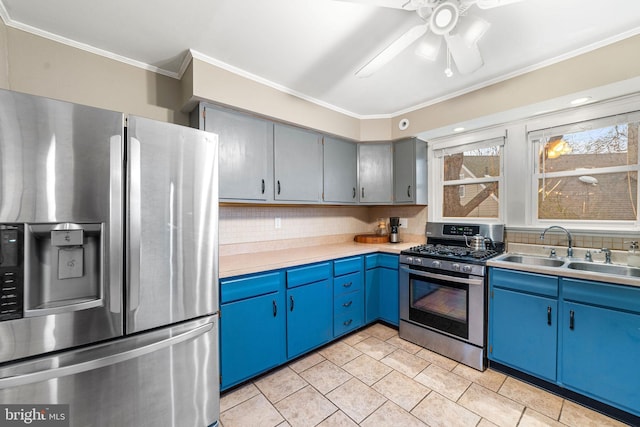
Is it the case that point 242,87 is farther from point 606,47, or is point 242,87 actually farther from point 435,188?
point 606,47

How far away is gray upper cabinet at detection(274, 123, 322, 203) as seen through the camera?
244cm

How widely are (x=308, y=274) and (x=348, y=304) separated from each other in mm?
658

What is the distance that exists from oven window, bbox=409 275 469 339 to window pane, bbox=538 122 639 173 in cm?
145

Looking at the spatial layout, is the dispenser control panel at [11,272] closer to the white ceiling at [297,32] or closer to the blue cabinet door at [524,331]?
the white ceiling at [297,32]

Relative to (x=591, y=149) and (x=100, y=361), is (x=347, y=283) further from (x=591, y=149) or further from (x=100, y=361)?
(x=591, y=149)

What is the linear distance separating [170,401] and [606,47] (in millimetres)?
3532

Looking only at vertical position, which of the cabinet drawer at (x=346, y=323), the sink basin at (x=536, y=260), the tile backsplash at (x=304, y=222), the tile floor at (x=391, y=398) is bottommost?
the tile floor at (x=391, y=398)

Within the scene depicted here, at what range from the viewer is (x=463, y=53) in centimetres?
152

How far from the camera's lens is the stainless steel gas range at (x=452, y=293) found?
2119mm

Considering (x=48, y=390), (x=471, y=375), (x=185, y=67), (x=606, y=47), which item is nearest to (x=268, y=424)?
(x=48, y=390)

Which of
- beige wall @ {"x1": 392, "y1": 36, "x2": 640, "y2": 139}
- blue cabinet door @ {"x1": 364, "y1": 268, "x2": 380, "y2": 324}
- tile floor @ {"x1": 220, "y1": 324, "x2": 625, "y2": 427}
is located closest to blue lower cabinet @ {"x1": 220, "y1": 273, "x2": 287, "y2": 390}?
tile floor @ {"x1": 220, "y1": 324, "x2": 625, "y2": 427}

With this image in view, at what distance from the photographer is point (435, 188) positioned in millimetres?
3137

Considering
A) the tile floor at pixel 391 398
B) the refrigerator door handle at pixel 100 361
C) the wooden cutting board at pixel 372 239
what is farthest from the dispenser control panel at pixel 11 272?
the wooden cutting board at pixel 372 239

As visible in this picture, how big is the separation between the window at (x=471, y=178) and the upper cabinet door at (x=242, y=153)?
2116 millimetres
